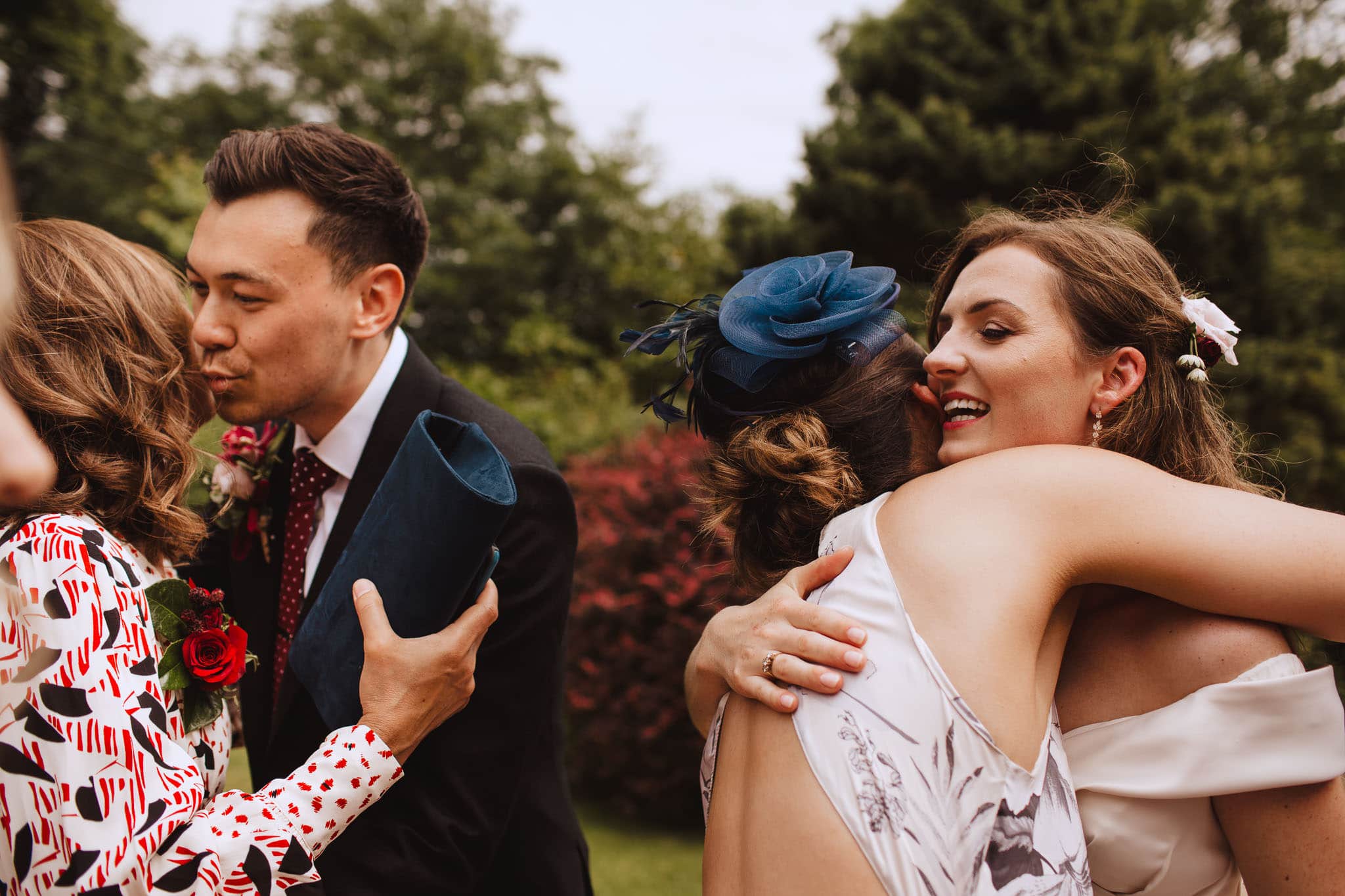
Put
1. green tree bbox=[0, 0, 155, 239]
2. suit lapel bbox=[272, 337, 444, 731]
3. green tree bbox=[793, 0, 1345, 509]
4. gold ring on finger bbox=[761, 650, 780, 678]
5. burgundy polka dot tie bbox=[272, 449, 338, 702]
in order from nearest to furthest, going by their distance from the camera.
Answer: gold ring on finger bbox=[761, 650, 780, 678] → suit lapel bbox=[272, 337, 444, 731] → burgundy polka dot tie bbox=[272, 449, 338, 702] → green tree bbox=[793, 0, 1345, 509] → green tree bbox=[0, 0, 155, 239]

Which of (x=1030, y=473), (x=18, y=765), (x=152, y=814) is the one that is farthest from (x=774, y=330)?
(x=18, y=765)

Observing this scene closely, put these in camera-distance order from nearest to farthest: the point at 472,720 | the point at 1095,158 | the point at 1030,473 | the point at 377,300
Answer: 1. the point at 1030,473
2. the point at 472,720
3. the point at 377,300
4. the point at 1095,158

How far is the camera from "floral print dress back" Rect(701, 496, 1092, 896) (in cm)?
162

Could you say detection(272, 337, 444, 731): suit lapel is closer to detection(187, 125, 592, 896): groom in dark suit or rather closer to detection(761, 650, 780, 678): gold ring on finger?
detection(187, 125, 592, 896): groom in dark suit

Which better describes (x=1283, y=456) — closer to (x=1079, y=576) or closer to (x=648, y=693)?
(x=648, y=693)

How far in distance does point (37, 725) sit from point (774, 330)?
1.67 metres

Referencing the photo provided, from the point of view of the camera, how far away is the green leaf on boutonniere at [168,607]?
2.00m

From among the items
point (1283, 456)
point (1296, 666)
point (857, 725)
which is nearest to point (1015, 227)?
point (1296, 666)

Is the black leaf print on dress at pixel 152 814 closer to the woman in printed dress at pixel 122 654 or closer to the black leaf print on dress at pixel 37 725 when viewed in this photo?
the woman in printed dress at pixel 122 654

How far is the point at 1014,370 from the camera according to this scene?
2.13 m

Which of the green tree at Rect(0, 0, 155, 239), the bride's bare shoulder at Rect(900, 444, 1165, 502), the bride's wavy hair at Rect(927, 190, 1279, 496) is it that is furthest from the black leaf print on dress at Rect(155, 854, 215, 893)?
the green tree at Rect(0, 0, 155, 239)

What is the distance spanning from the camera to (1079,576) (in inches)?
70.5

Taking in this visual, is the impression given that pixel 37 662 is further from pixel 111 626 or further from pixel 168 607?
pixel 168 607

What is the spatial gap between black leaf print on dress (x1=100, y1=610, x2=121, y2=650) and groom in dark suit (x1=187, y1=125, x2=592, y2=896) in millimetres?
780
